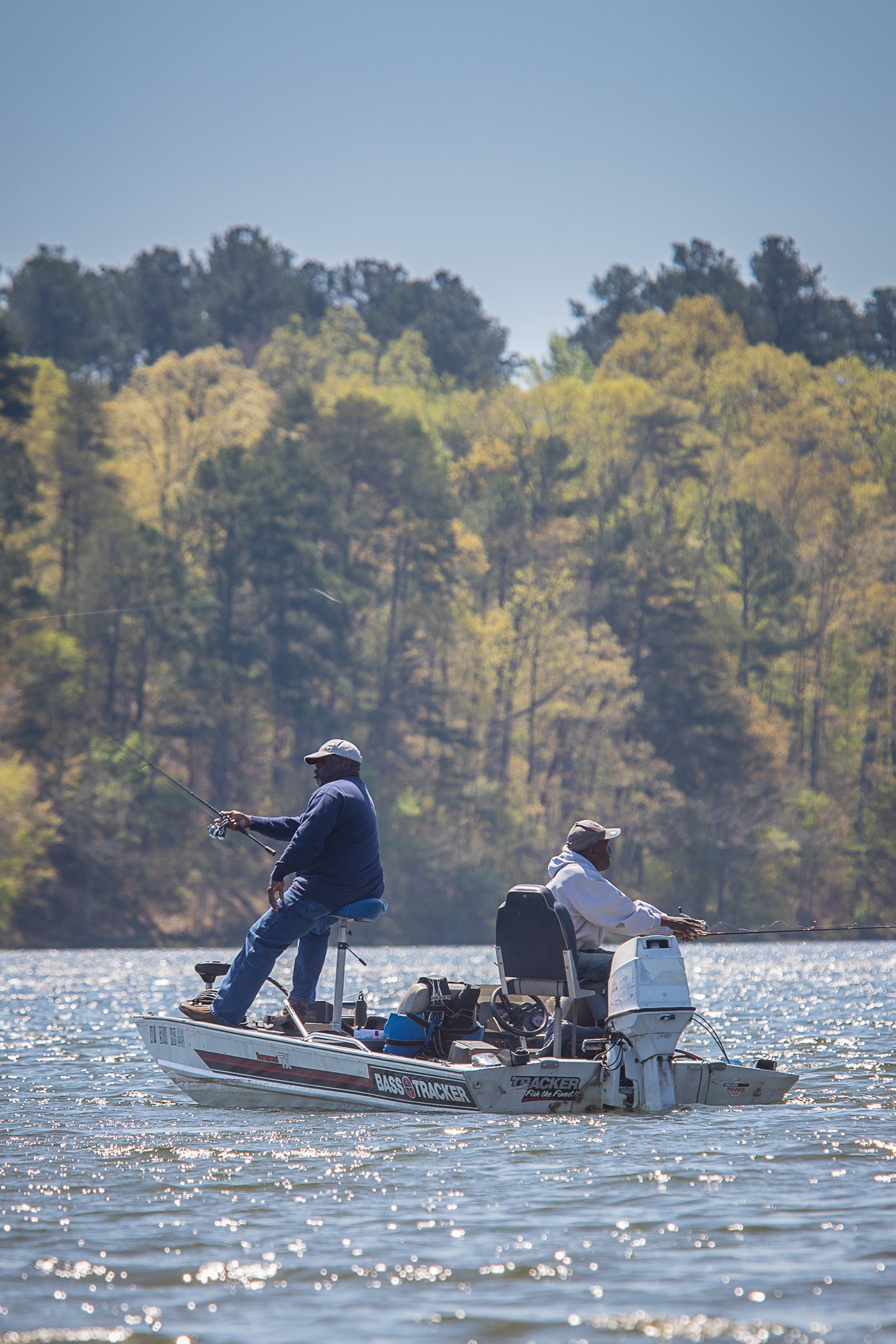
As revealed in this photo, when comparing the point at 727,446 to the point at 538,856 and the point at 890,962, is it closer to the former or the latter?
the point at 538,856

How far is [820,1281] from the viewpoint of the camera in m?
5.39

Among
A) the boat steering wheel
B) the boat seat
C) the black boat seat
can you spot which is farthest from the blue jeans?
the black boat seat

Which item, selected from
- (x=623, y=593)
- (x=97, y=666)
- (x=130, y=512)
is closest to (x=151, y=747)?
(x=97, y=666)

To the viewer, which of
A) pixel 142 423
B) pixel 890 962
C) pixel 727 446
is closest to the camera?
pixel 890 962

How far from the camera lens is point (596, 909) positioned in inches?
355

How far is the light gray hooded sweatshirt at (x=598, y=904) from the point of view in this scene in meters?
8.98

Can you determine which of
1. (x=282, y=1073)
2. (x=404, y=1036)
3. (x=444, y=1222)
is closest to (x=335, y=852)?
(x=404, y=1036)

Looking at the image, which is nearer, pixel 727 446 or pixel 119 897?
pixel 119 897

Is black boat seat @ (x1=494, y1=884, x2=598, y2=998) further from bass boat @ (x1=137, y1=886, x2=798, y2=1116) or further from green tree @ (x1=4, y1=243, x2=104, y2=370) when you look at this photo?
green tree @ (x1=4, y1=243, x2=104, y2=370)

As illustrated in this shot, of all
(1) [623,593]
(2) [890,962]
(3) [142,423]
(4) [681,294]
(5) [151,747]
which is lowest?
(2) [890,962]

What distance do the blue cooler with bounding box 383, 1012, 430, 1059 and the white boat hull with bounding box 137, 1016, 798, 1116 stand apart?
0.26 metres

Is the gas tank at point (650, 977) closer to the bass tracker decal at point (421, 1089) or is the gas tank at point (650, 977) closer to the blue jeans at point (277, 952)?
the bass tracker decal at point (421, 1089)

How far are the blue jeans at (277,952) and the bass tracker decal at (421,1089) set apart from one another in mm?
949

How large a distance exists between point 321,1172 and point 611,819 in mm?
42581
